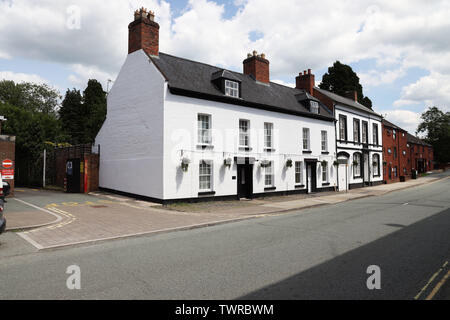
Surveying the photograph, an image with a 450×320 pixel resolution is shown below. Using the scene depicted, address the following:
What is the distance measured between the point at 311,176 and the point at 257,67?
9837 mm

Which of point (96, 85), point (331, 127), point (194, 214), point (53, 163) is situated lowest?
point (194, 214)

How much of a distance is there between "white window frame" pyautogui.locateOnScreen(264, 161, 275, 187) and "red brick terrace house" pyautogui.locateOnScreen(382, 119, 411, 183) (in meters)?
19.1

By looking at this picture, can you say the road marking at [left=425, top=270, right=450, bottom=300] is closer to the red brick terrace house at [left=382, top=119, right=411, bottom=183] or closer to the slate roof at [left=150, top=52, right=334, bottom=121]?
the slate roof at [left=150, top=52, right=334, bottom=121]

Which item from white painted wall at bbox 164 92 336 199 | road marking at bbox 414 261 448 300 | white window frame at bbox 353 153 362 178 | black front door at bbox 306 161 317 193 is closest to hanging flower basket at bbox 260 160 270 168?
white painted wall at bbox 164 92 336 199

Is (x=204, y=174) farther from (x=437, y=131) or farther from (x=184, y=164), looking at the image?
(x=437, y=131)

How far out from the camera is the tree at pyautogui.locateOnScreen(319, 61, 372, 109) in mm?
48344

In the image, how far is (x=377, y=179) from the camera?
3175 centimetres

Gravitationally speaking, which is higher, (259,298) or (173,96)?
(173,96)

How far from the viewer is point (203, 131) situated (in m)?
16.8

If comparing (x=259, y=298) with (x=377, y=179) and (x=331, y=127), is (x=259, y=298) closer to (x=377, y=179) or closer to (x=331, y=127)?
(x=331, y=127)

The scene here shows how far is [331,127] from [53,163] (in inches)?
982

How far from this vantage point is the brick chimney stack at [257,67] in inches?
884
